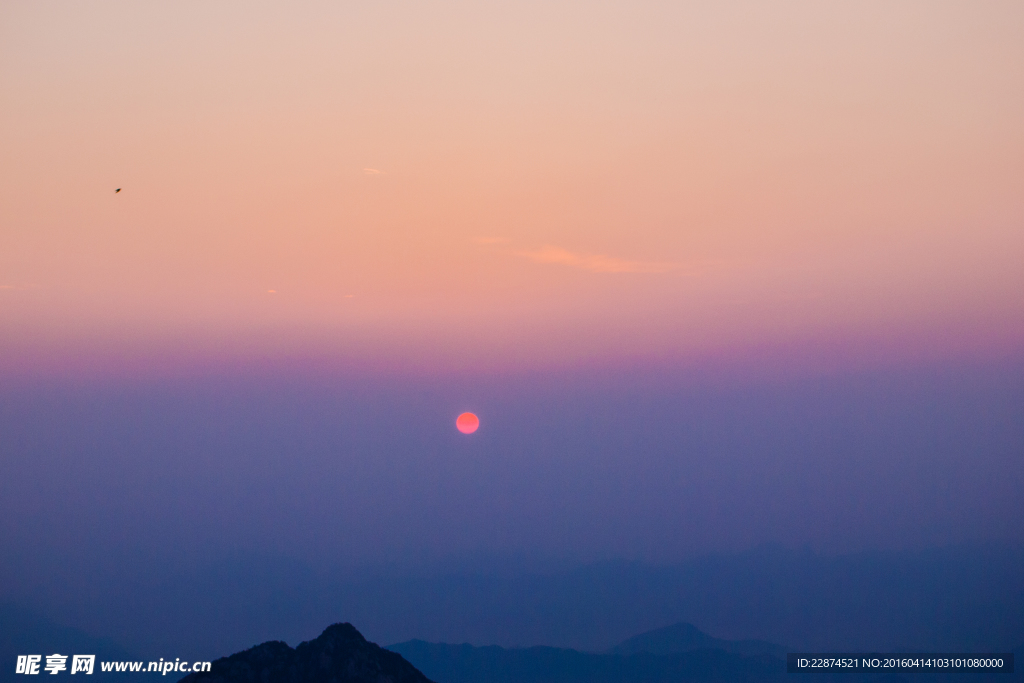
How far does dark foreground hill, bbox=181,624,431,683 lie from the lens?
16338 cm

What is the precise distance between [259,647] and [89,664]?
8727cm

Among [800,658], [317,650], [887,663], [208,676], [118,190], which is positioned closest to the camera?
[118,190]

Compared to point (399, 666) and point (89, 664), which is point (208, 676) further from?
point (89, 664)

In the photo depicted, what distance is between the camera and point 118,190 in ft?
292

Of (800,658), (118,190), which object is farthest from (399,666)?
(118,190)

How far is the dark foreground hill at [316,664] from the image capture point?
16338 cm

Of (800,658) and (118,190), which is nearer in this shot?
(118,190)

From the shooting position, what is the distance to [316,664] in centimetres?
16775

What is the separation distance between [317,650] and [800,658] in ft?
345

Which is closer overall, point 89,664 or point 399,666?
point 89,664

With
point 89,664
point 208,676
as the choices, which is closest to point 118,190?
point 89,664

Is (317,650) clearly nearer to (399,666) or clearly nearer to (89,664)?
(399,666)

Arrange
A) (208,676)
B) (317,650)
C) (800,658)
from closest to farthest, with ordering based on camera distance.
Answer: (800,658)
(208,676)
(317,650)

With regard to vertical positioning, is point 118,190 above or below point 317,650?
above
